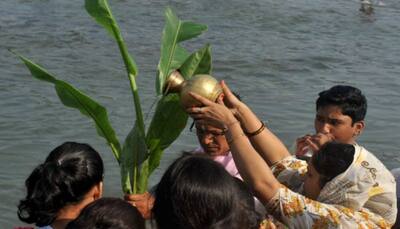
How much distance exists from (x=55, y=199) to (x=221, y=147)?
993 mm

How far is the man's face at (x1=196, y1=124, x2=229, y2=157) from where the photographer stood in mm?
3602

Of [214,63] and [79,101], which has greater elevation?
[79,101]

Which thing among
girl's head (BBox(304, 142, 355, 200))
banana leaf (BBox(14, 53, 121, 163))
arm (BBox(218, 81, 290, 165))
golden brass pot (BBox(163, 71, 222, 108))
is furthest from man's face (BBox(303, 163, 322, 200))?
banana leaf (BBox(14, 53, 121, 163))

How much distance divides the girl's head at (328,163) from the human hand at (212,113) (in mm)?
386

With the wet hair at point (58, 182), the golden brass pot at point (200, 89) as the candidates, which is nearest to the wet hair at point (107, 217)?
the wet hair at point (58, 182)

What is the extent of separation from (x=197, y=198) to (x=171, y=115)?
126cm

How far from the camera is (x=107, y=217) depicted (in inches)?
92.3

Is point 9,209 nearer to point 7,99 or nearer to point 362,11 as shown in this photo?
point 7,99

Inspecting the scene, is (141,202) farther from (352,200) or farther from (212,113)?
(352,200)

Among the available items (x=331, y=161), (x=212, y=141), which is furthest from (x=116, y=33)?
(x=331, y=161)

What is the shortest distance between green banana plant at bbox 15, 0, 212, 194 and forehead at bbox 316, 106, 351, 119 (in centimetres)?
66

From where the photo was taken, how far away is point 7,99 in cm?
807

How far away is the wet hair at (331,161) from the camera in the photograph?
9.49ft

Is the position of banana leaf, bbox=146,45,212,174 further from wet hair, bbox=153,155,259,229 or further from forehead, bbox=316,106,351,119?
wet hair, bbox=153,155,259,229
